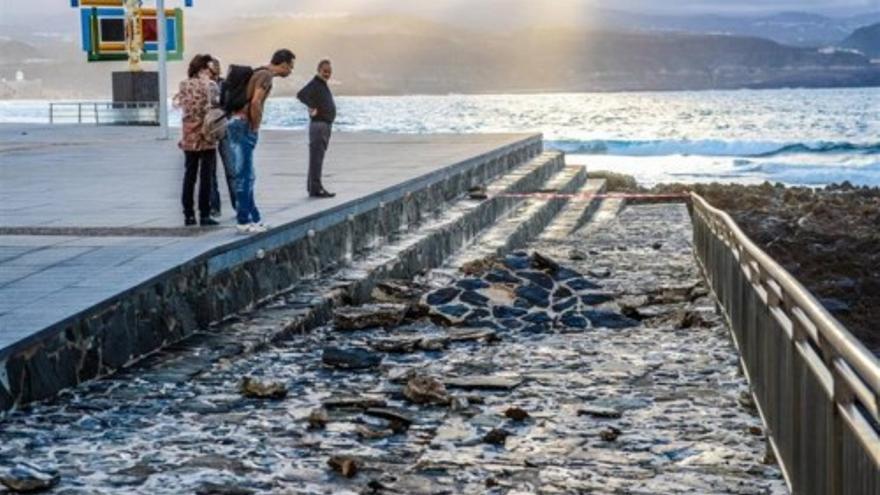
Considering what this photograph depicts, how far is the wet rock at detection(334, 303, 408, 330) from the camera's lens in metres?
11.5

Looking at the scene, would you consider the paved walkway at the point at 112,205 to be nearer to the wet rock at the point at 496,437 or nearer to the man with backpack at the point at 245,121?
the man with backpack at the point at 245,121

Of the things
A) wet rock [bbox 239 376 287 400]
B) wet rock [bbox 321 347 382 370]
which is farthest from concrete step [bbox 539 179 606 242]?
wet rock [bbox 239 376 287 400]

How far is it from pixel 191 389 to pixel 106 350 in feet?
1.92

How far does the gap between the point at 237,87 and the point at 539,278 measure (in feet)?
11.0

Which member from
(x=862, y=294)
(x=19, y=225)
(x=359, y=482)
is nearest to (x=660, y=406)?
(x=359, y=482)

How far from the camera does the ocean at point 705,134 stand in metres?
59.2

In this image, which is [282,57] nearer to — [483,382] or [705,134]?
[483,382]

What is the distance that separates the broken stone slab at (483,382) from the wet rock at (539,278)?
4123 mm

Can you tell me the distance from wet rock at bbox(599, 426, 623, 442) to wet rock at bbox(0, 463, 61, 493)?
8.82ft

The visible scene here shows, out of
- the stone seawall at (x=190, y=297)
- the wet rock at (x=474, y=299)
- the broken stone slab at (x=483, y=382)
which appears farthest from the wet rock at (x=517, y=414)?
the wet rock at (x=474, y=299)

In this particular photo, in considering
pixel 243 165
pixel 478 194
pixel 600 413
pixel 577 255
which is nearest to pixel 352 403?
pixel 600 413

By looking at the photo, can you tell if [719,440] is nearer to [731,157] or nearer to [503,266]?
[503,266]

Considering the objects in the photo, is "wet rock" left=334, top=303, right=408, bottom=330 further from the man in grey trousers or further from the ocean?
the ocean

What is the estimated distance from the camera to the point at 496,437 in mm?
7383
